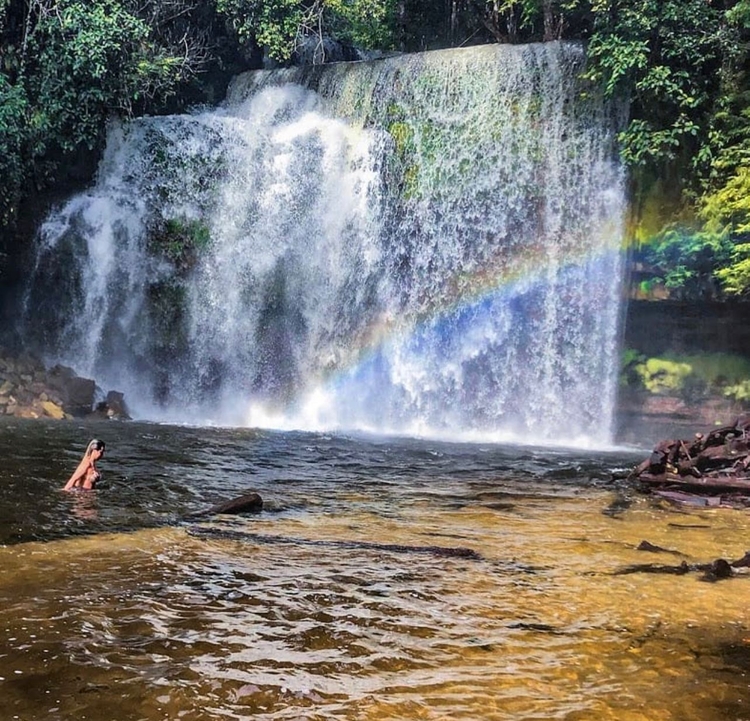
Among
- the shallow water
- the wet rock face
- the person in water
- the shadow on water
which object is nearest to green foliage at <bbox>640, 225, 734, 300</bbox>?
the shadow on water

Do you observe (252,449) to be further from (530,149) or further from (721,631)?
(530,149)

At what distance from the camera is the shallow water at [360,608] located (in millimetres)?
3531

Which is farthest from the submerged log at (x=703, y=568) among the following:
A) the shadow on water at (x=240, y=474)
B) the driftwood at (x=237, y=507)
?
the driftwood at (x=237, y=507)

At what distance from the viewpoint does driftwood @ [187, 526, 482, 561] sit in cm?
615

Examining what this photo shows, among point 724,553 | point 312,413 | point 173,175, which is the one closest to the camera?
point 724,553

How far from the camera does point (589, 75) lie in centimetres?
1867

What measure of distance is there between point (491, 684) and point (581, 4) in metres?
20.3

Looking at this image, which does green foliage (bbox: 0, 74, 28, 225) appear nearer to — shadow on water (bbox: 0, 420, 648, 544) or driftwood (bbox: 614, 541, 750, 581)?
shadow on water (bbox: 0, 420, 648, 544)

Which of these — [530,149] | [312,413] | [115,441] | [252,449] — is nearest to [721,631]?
[252,449]

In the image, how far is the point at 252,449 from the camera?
13188 mm

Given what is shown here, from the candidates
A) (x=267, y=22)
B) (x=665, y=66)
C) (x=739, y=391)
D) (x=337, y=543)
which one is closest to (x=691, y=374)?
(x=739, y=391)

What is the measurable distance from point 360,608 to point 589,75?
1703cm

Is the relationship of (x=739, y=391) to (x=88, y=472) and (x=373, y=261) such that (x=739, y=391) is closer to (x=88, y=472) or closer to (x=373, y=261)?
(x=373, y=261)

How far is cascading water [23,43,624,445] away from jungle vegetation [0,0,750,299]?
1.20 metres
